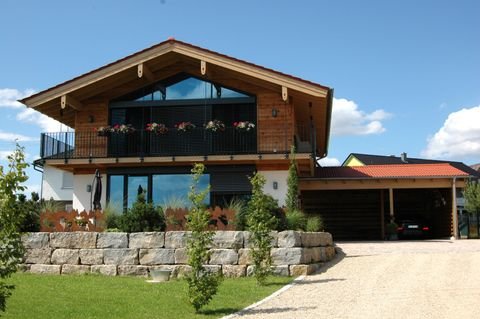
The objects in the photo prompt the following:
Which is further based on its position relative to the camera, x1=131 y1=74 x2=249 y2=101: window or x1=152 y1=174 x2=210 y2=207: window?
x1=131 y1=74 x2=249 y2=101: window

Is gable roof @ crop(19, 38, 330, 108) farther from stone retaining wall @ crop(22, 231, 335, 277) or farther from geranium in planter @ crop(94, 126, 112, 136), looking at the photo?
stone retaining wall @ crop(22, 231, 335, 277)

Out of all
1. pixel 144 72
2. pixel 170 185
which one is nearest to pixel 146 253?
pixel 170 185

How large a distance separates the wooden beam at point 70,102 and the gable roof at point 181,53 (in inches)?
8.0

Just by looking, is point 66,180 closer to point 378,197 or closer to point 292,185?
point 378,197

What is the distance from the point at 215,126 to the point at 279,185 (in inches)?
122

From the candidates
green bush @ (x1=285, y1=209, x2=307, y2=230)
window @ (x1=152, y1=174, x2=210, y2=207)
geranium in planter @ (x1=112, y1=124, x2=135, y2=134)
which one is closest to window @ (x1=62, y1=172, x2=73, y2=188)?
geranium in planter @ (x1=112, y1=124, x2=135, y2=134)

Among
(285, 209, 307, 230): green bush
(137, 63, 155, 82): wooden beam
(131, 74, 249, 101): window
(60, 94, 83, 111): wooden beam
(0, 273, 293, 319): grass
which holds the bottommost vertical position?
(0, 273, 293, 319): grass

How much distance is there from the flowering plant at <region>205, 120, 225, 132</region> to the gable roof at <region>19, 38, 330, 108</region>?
1.97 meters

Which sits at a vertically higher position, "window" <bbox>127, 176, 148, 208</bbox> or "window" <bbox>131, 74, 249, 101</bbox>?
"window" <bbox>131, 74, 249, 101</bbox>

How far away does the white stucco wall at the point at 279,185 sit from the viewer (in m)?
19.1

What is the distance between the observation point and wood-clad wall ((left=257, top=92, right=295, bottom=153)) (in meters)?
19.4

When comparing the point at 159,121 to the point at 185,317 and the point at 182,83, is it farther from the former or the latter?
the point at 185,317

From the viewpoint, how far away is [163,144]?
65.6 feet

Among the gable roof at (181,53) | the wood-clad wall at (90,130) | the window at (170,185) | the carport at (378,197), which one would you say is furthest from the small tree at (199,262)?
the carport at (378,197)
